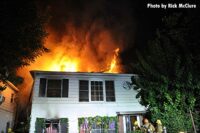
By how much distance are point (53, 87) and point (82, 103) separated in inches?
105

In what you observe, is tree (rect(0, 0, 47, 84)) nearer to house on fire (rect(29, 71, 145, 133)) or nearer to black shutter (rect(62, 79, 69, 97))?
house on fire (rect(29, 71, 145, 133))

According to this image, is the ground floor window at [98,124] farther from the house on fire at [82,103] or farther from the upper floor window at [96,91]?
the upper floor window at [96,91]

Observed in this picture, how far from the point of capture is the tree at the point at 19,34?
724cm

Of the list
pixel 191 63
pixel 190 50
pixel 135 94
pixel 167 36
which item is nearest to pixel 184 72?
pixel 191 63

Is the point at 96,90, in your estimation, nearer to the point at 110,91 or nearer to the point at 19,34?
the point at 110,91

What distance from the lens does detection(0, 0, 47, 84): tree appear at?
23.7ft

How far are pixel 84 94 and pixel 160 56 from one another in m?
6.61

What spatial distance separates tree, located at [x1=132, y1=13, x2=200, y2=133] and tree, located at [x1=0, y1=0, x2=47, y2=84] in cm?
821

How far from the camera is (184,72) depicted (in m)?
12.5

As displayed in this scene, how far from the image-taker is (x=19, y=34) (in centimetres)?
768

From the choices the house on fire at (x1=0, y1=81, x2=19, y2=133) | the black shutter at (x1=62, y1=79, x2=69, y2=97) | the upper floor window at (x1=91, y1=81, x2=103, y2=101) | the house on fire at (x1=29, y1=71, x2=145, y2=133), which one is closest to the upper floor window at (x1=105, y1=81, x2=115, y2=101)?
the house on fire at (x1=29, y1=71, x2=145, y2=133)

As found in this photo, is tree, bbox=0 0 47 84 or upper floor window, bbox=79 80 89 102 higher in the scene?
tree, bbox=0 0 47 84

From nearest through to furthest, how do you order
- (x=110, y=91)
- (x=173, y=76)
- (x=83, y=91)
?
(x=173, y=76) < (x=83, y=91) < (x=110, y=91)

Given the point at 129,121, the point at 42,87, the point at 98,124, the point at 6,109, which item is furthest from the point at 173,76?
the point at 6,109
